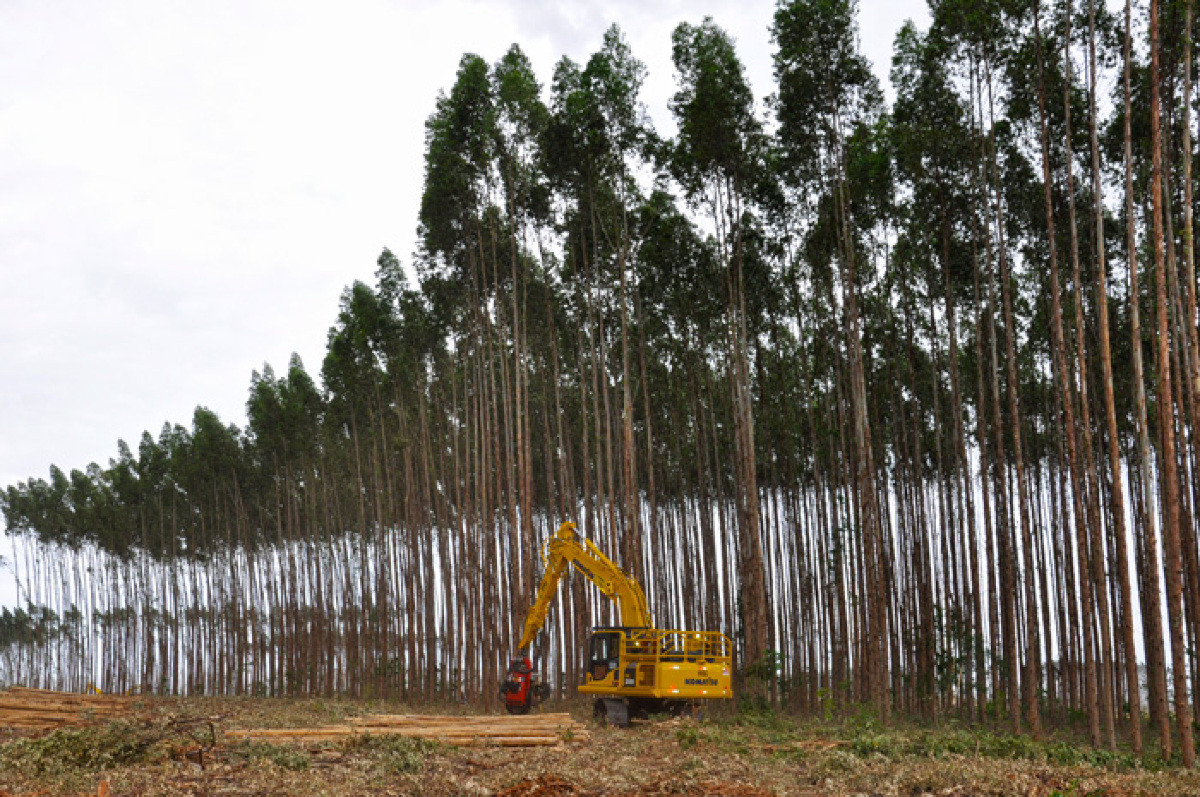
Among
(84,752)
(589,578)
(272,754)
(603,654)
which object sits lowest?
(603,654)

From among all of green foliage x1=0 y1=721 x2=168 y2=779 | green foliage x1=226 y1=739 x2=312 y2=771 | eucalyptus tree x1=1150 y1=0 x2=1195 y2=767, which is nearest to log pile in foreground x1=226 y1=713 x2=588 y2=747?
green foliage x1=226 y1=739 x2=312 y2=771

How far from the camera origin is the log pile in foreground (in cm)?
1111

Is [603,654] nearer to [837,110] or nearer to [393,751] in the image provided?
[393,751]

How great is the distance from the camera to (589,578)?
18.3 m

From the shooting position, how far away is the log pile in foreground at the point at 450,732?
11.1m

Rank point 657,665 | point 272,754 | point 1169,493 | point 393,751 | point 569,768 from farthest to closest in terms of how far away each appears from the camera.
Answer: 1. point 657,665
2. point 1169,493
3. point 393,751
4. point 272,754
5. point 569,768

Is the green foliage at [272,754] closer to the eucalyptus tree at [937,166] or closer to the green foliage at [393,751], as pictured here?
the green foliage at [393,751]

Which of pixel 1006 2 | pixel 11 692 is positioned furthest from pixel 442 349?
pixel 1006 2

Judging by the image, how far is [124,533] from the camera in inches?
1880

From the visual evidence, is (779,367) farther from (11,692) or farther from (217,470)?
(217,470)

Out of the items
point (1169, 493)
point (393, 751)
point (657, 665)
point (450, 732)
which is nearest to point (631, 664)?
point (657, 665)

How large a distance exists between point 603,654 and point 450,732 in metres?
5.35

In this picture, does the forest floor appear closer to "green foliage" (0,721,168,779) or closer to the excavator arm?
"green foliage" (0,721,168,779)

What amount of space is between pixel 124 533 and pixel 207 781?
45.1m
